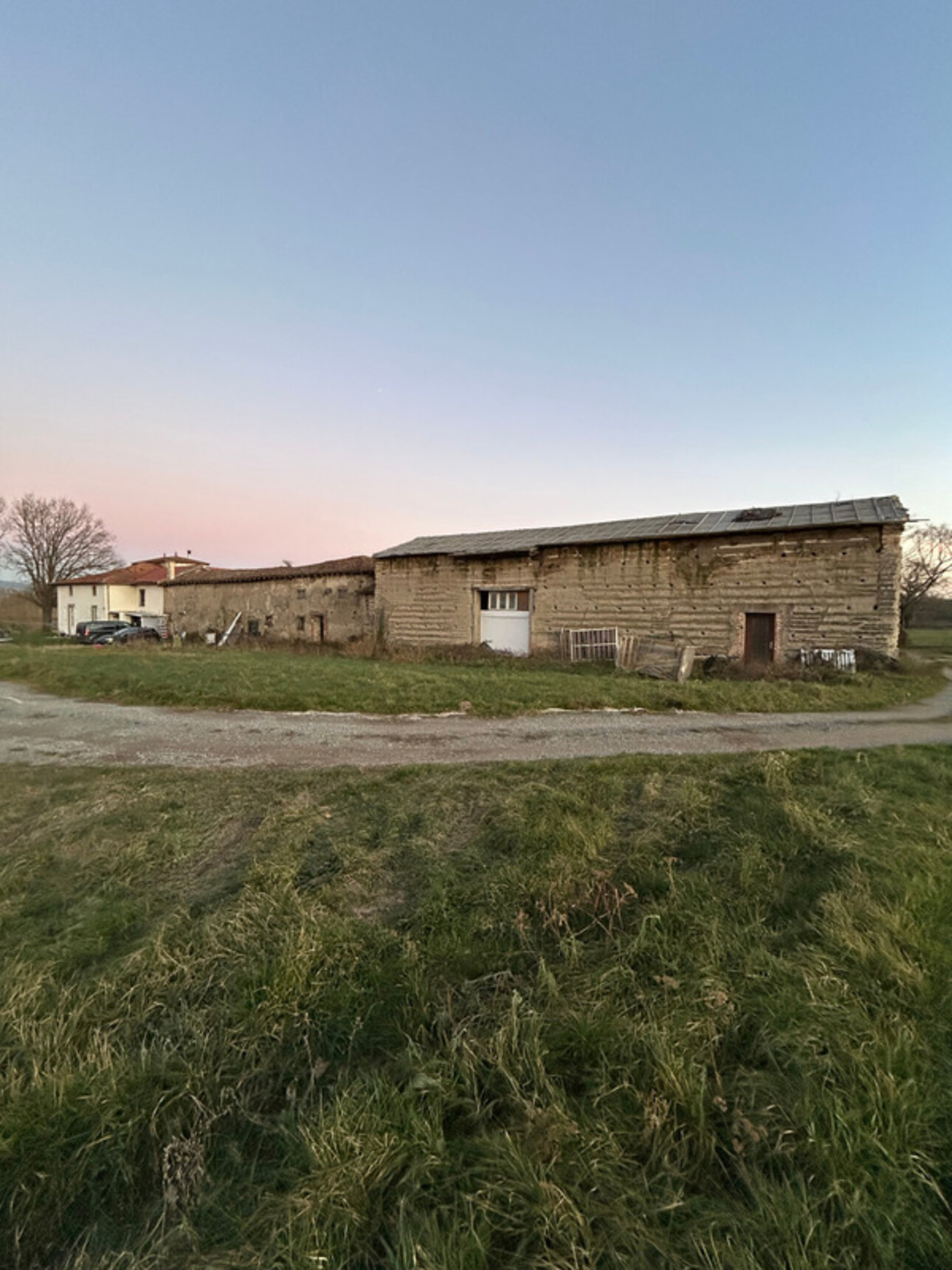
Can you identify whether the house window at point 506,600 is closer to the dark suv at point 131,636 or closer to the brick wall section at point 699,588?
the brick wall section at point 699,588

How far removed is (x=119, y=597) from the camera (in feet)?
147

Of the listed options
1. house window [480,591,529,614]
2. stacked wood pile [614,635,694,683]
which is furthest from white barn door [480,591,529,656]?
stacked wood pile [614,635,694,683]

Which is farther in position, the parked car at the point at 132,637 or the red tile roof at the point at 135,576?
the red tile roof at the point at 135,576

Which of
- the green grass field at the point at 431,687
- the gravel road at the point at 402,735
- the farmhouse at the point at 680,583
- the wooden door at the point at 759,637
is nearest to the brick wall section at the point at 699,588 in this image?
the farmhouse at the point at 680,583

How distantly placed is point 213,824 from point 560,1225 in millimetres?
4130

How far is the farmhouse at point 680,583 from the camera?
15.1m

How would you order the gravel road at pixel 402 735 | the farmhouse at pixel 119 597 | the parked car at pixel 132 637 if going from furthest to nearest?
1. the farmhouse at pixel 119 597
2. the parked car at pixel 132 637
3. the gravel road at pixel 402 735

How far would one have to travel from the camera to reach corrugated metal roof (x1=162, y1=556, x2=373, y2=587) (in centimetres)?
2734

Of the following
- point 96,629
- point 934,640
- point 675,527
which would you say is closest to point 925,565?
point 934,640

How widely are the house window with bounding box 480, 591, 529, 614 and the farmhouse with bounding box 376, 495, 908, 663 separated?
0.15 ft

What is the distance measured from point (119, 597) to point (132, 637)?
16930mm

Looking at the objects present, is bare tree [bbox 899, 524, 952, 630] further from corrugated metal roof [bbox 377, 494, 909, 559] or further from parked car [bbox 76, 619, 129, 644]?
parked car [bbox 76, 619, 129, 644]

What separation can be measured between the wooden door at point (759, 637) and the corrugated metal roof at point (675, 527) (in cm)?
273

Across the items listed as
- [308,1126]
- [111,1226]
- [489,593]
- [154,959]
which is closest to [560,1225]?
[308,1126]
